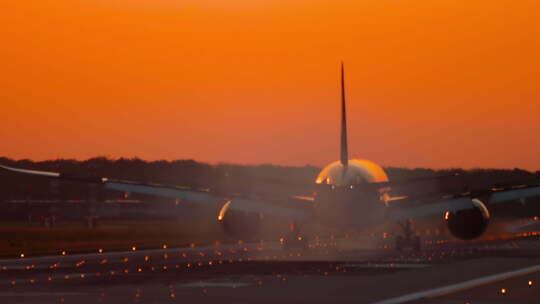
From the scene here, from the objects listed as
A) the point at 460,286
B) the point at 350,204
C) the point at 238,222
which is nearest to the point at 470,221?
the point at 350,204

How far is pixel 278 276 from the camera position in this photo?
30.5m

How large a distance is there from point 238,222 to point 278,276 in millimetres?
19501

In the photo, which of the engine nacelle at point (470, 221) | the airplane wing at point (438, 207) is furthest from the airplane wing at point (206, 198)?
the engine nacelle at point (470, 221)

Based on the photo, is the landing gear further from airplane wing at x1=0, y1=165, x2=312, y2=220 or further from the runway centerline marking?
the runway centerline marking

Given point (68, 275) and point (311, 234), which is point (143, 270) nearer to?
point (68, 275)

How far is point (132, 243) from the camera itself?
52469 mm

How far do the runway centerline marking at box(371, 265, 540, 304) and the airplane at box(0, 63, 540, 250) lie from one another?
11.5 metres

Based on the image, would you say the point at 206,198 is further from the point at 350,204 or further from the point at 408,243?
the point at 408,243

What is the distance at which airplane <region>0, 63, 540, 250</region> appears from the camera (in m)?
44.6

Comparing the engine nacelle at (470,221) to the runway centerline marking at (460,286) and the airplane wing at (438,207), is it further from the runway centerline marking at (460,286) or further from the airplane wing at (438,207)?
the runway centerline marking at (460,286)

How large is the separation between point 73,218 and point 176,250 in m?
36.6

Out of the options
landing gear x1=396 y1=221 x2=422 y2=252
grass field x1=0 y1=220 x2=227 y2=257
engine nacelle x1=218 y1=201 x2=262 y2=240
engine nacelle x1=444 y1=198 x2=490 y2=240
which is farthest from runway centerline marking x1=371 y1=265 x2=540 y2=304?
grass field x1=0 y1=220 x2=227 y2=257

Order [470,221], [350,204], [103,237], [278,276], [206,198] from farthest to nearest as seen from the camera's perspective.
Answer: [103,237], [470,221], [206,198], [350,204], [278,276]

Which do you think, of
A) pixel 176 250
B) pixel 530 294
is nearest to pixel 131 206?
pixel 176 250
